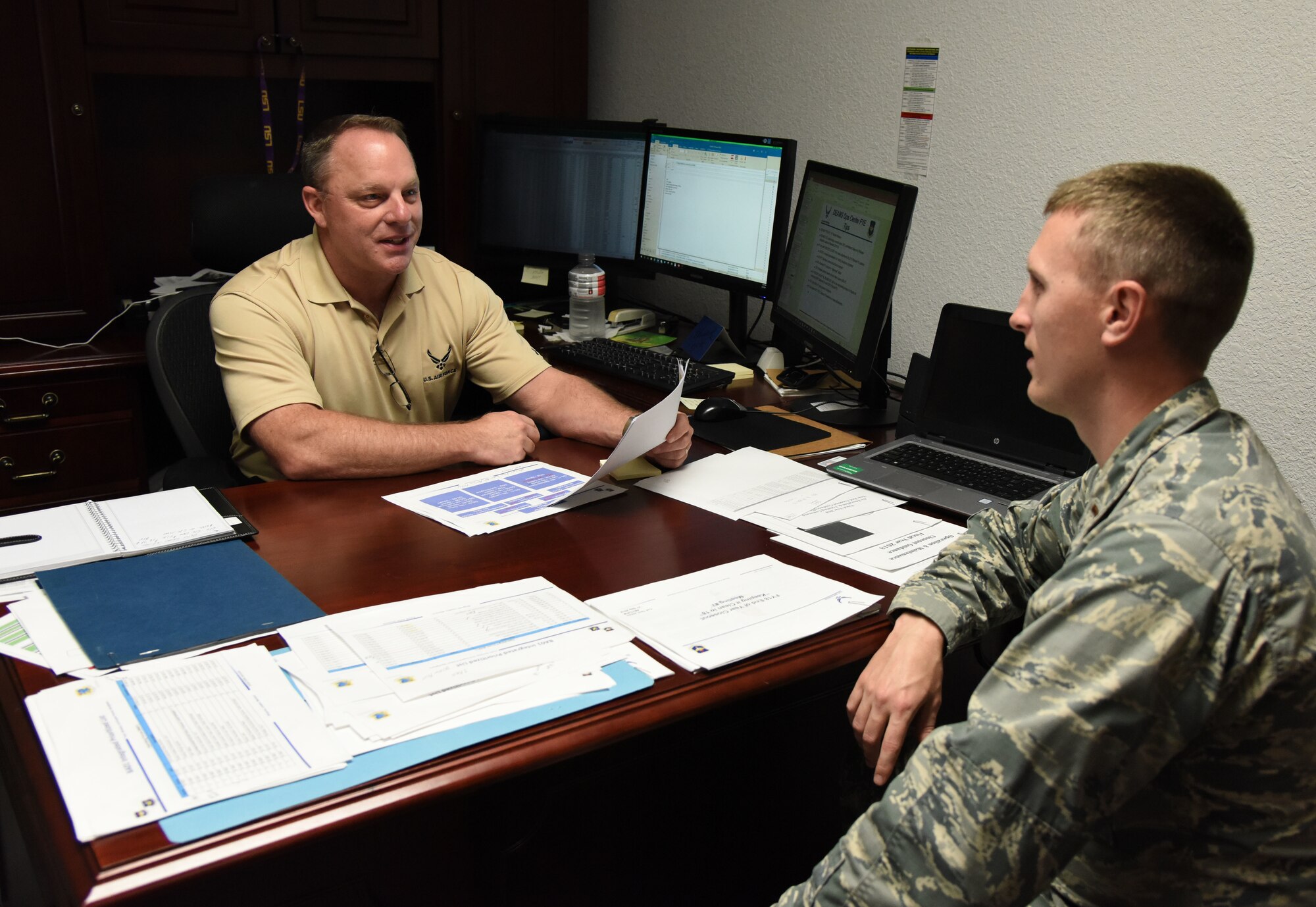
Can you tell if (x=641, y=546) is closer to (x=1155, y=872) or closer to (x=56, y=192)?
(x=1155, y=872)

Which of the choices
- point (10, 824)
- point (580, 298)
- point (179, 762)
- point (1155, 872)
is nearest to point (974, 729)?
point (1155, 872)

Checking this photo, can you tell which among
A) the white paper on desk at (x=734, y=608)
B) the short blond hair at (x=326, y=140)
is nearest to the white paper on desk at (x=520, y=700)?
the white paper on desk at (x=734, y=608)

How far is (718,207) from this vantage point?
254 cm

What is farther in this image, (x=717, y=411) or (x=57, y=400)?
(x=57, y=400)

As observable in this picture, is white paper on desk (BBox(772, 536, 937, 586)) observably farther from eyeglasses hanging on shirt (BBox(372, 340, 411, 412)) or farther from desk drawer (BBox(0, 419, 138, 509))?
desk drawer (BBox(0, 419, 138, 509))

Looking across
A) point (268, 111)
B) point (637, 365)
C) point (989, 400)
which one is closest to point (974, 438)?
point (989, 400)

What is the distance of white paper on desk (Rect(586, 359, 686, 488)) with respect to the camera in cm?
153

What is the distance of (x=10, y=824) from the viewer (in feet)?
4.61

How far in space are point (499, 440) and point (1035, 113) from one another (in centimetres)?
123

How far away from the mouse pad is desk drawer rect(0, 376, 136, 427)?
1524mm

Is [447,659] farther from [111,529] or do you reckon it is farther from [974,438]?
[974,438]

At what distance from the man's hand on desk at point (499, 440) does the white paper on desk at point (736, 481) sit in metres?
0.23

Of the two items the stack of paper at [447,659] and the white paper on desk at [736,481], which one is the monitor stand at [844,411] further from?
the stack of paper at [447,659]

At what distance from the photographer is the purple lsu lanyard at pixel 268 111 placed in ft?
9.32
